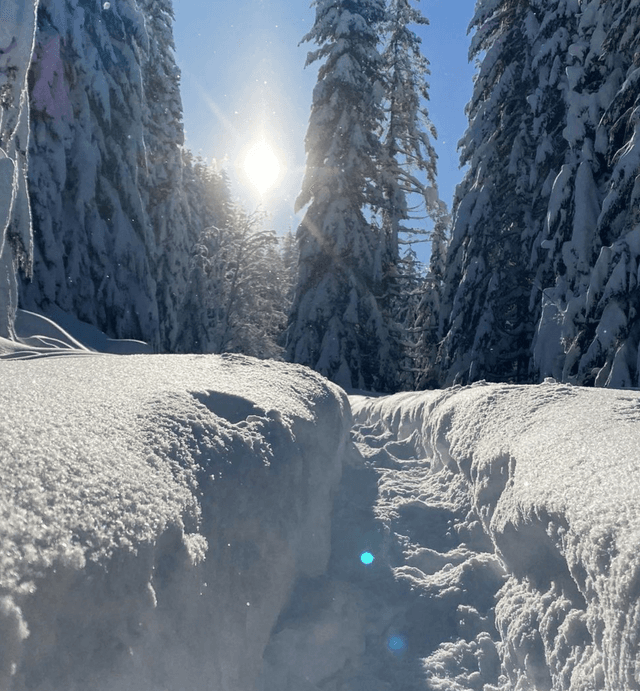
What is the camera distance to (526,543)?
8.59 feet

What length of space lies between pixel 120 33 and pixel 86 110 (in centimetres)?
332

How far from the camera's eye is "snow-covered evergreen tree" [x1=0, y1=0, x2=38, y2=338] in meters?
6.42

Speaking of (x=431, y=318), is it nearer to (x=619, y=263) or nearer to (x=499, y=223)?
(x=499, y=223)

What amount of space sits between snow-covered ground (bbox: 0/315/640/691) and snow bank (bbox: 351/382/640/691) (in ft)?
0.04

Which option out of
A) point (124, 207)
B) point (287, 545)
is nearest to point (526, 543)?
point (287, 545)

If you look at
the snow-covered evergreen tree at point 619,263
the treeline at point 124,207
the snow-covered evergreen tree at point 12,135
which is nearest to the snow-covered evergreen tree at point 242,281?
the treeline at point 124,207

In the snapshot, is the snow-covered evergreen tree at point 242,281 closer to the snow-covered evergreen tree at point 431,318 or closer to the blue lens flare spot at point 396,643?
the snow-covered evergreen tree at point 431,318

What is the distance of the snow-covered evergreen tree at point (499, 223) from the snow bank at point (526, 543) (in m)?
9.17

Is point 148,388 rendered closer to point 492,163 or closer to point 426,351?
point 492,163

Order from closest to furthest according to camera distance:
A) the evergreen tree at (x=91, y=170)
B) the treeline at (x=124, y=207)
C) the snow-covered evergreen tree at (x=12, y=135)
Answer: the snow-covered evergreen tree at (x=12, y=135), the evergreen tree at (x=91, y=170), the treeline at (x=124, y=207)

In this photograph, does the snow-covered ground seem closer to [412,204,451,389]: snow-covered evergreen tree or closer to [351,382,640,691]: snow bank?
[351,382,640,691]: snow bank

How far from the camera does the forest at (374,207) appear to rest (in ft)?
32.1

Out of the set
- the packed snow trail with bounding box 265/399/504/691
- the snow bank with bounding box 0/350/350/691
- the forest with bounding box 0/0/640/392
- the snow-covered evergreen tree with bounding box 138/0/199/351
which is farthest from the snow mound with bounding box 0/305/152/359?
the snow-covered evergreen tree with bounding box 138/0/199/351

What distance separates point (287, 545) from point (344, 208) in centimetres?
1511
